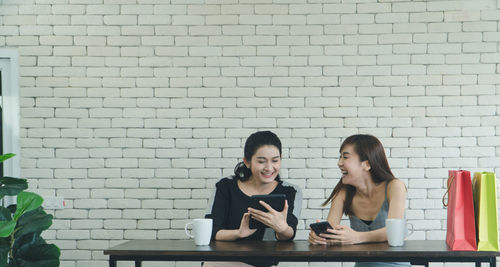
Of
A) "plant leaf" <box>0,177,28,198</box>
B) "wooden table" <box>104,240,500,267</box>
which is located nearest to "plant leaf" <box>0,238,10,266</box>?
"plant leaf" <box>0,177,28,198</box>

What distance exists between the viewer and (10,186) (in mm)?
2818

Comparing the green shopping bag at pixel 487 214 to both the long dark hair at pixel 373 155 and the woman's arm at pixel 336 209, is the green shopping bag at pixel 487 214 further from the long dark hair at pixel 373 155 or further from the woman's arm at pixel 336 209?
the woman's arm at pixel 336 209

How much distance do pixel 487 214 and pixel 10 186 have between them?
227cm

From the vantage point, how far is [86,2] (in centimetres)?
375

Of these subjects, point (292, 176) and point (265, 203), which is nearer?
point (265, 203)

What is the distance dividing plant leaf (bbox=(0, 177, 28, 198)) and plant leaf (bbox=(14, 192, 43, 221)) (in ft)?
0.14

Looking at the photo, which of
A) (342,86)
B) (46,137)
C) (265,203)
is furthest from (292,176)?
(46,137)

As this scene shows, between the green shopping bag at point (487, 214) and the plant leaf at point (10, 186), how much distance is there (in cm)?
219

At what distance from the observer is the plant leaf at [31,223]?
9.12 ft

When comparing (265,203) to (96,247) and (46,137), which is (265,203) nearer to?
(96,247)

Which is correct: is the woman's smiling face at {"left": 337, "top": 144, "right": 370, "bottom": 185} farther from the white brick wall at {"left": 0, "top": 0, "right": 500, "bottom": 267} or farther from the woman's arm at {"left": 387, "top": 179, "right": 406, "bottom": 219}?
the white brick wall at {"left": 0, "top": 0, "right": 500, "bottom": 267}

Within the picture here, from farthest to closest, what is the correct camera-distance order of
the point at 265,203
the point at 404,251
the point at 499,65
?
the point at 499,65, the point at 265,203, the point at 404,251

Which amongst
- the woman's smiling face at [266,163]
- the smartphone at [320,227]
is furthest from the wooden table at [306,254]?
the woman's smiling face at [266,163]

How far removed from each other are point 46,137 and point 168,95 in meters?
0.87
